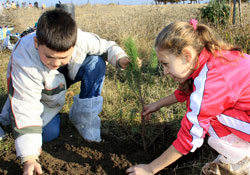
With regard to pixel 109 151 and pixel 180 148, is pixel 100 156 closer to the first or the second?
pixel 109 151

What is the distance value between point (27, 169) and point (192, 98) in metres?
1.12

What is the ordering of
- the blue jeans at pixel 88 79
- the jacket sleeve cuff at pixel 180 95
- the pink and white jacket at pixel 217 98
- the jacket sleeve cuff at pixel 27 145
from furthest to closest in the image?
the blue jeans at pixel 88 79 < the jacket sleeve cuff at pixel 180 95 < the jacket sleeve cuff at pixel 27 145 < the pink and white jacket at pixel 217 98

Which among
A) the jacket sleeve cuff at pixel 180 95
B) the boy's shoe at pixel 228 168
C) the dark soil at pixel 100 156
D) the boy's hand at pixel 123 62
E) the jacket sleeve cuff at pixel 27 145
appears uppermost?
the boy's hand at pixel 123 62

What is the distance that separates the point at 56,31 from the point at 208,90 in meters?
1.06

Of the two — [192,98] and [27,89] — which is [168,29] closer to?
[192,98]

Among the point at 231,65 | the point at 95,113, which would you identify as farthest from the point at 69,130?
the point at 231,65

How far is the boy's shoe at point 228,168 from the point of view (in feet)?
4.98

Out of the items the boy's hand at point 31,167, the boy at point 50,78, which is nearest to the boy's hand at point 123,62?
the boy at point 50,78

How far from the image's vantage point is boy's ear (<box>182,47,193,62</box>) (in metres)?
1.30

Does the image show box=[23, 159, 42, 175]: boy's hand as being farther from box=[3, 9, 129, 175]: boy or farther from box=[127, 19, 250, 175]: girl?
box=[127, 19, 250, 175]: girl

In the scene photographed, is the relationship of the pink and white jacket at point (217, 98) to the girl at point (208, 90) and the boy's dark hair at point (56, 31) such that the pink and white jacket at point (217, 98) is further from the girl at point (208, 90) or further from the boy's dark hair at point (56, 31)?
the boy's dark hair at point (56, 31)

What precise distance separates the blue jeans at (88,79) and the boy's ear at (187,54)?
98cm

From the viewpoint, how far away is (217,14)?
4.59 meters

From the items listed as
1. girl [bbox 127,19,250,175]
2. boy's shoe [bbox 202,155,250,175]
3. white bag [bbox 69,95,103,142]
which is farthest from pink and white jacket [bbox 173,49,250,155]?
white bag [bbox 69,95,103,142]
